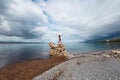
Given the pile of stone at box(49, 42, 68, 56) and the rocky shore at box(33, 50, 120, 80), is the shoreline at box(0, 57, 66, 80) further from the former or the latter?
the pile of stone at box(49, 42, 68, 56)

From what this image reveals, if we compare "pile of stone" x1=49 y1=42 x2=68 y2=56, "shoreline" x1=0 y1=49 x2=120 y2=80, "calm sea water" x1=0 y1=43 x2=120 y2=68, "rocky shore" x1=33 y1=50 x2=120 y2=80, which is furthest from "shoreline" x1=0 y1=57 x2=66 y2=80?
"pile of stone" x1=49 y1=42 x2=68 y2=56

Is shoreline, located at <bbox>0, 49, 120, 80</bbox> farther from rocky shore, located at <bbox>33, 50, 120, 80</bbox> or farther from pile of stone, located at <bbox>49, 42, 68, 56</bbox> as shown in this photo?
pile of stone, located at <bbox>49, 42, 68, 56</bbox>

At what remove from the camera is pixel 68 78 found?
35.2 feet

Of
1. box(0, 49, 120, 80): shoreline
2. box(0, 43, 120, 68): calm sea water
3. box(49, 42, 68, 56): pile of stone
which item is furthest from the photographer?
box(49, 42, 68, 56): pile of stone

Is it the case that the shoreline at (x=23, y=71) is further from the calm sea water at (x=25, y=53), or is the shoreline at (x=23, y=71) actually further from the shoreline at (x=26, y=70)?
the calm sea water at (x=25, y=53)

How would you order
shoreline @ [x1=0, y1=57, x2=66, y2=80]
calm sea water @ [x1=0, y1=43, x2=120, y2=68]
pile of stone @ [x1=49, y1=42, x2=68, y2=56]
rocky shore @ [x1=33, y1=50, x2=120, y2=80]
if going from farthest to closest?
pile of stone @ [x1=49, y1=42, x2=68, y2=56] < calm sea water @ [x1=0, y1=43, x2=120, y2=68] < shoreline @ [x1=0, y1=57, x2=66, y2=80] < rocky shore @ [x1=33, y1=50, x2=120, y2=80]

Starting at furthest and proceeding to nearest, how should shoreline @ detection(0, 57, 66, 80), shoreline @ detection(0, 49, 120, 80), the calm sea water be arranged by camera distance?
1. the calm sea water
2. shoreline @ detection(0, 49, 120, 80)
3. shoreline @ detection(0, 57, 66, 80)

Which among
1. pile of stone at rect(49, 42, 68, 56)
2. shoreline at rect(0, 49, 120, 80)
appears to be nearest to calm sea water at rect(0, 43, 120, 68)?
pile of stone at rect(49, 42, 68, 56)

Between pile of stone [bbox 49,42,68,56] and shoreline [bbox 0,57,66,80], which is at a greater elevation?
pile of stone [bbox 49,42,68,56]

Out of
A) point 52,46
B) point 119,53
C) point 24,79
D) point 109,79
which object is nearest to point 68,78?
point 109,79

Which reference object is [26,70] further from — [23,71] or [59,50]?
[59,50]

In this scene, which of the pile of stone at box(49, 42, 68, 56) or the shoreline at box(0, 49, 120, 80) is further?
the pile of stone at box(49, 42, 68, 56)

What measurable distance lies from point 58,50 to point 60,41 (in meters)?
3.50

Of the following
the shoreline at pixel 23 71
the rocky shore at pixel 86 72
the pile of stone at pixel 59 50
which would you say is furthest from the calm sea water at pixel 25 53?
the rocky shore at pixel 86 72
